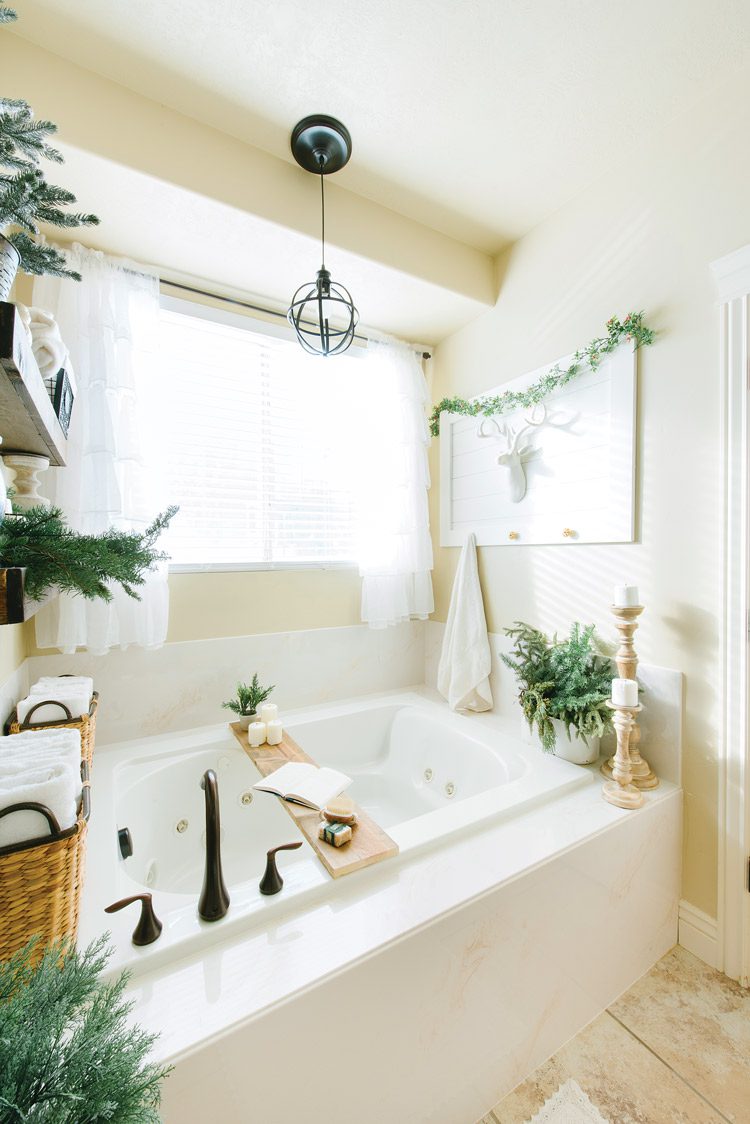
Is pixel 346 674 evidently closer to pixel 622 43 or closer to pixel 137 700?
pixel 137 700

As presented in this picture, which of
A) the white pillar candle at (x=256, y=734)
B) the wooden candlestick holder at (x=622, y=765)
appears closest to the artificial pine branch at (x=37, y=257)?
the white pillar candle at (x=256, y=734)

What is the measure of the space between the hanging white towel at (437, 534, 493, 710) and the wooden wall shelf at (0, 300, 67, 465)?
5.68ft

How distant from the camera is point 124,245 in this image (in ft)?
5.93

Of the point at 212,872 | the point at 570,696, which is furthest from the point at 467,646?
the point at 212,872

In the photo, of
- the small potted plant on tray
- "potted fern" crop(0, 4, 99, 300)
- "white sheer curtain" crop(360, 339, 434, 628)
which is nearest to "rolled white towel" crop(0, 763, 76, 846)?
"potted fern" crop(0, 4, 99, 300)

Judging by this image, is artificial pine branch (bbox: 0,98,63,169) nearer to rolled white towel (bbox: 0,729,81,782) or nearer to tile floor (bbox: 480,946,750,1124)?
rolled white towel (bbox: 0,729,81,782)

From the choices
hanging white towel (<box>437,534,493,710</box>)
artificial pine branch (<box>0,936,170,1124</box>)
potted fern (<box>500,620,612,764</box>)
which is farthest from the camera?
hanging white towel (<box>437,534,493,710</box>)

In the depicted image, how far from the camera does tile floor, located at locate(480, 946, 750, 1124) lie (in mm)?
1113

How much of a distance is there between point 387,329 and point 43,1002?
262cm

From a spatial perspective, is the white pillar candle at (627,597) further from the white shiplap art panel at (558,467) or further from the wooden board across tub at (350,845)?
the wooden board across tub at (350,845)

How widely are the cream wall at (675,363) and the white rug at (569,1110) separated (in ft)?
2.23

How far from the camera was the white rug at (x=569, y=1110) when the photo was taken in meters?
1.09

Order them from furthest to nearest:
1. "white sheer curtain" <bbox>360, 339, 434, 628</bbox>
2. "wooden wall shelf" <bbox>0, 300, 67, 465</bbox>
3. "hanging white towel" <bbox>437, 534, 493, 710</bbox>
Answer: "white sheer curtain" <bbox>360, 339, 434, 628</bbox> → "hanging white towel" <bbox>437, 534, 493, 710</bbox> → "wooden wall shelf" <bbox>0, 300, 67, 465</bbox>

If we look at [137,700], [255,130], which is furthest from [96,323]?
[137,700]
